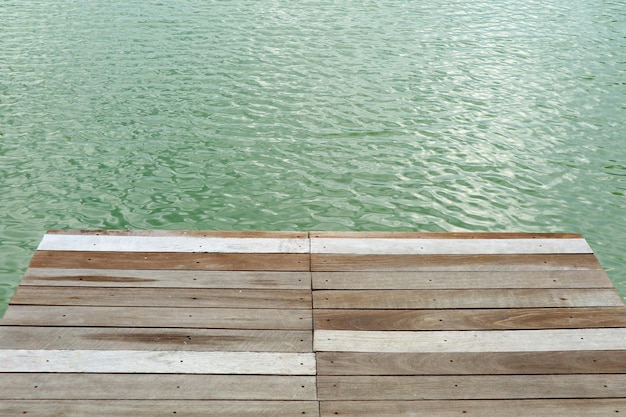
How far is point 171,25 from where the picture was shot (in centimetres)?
1045

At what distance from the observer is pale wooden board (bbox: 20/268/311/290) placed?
4043 millimetres

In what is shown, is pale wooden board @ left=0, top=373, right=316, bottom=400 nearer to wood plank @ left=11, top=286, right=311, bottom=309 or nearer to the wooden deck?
the wooden deck

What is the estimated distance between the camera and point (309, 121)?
7.45 meters

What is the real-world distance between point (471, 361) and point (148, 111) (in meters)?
5.03

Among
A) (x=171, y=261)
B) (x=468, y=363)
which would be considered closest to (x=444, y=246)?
(x=468, y=363)

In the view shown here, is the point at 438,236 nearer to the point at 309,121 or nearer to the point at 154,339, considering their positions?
the point at 154,339

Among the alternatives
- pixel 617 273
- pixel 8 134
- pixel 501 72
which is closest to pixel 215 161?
pixel 8 134

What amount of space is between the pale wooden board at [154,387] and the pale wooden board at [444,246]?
47.7 inches

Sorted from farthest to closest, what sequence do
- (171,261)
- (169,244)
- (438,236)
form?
1. (438,236)
2. (169,244)
3. (171,261)

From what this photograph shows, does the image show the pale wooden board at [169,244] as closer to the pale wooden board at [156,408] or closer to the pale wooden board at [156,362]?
the pale wooden board at [156,362]

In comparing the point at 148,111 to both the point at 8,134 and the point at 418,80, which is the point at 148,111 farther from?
the point at 418,80

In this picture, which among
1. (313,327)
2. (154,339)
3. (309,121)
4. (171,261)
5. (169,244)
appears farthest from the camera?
(309,121)

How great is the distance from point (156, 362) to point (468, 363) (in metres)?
1.45

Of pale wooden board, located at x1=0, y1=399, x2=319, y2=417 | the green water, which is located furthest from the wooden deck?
the green water
